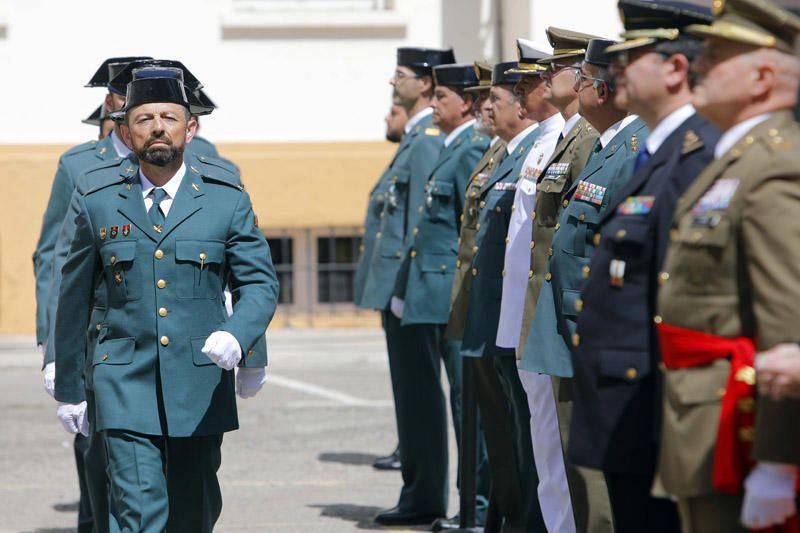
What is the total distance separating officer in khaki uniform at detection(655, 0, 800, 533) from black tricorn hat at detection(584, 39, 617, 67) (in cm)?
145

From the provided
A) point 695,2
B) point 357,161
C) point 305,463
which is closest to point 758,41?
point 695,2

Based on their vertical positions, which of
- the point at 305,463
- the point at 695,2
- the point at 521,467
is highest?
the point at 695,2

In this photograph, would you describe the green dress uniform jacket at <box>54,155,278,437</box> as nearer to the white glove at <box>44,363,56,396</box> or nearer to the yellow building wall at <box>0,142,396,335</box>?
the white glove at <box>44,363,56,396</box>

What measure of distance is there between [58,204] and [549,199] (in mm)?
2604

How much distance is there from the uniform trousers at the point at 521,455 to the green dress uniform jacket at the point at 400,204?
197 cm

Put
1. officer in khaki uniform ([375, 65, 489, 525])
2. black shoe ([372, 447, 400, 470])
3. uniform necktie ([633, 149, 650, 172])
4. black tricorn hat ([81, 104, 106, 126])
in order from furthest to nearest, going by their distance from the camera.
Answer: black shoe ([372, 447, 400, 470]) → black tricorn hat ([81, 104, 106, 126]) → officer in khaki uniform ([375, 65, 489, 525]) → uniform necktie ([633, 149, 650, 172])

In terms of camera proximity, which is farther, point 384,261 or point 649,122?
point 384,261

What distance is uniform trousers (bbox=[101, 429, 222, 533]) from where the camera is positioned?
5477mm

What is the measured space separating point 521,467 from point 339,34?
10314mm

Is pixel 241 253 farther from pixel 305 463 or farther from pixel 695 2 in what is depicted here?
pixel 305 463

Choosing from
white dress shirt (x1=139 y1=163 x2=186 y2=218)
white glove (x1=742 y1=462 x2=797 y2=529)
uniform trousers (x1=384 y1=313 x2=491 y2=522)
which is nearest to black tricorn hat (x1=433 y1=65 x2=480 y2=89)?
uniform trousers (x1=384 y1=313 x2=491 y2=522)

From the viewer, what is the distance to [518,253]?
6.29 m

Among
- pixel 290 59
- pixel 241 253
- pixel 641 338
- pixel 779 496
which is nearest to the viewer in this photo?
pixel 779 496

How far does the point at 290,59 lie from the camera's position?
16.2 metres
